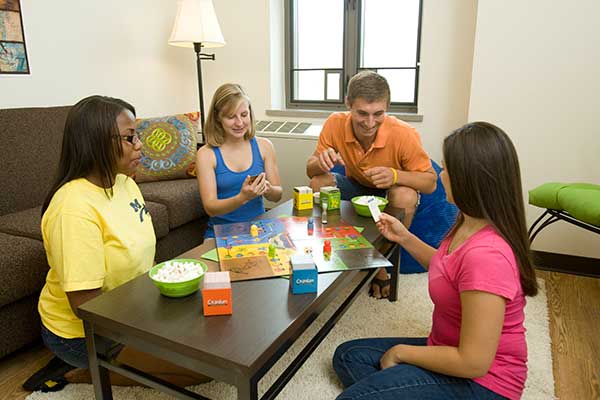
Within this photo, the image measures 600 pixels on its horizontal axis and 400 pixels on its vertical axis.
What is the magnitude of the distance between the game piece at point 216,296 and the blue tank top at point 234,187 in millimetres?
946

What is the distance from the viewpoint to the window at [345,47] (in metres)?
3.12

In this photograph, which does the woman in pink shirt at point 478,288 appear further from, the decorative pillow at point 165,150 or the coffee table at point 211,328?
the decorative pillow at point 165,150

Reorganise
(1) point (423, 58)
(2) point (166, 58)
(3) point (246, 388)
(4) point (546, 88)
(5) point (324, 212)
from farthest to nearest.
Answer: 1. (2) point (166, 58)
2. (1) point (423, 58)
3. (4) point (546, 88)
4. (5) point (324, 212)
5. (3) point (246, 388)

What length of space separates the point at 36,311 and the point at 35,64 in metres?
1.48

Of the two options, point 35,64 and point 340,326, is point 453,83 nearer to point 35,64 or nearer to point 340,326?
point 340,326

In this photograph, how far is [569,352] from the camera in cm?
172

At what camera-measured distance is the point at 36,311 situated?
5.31ft

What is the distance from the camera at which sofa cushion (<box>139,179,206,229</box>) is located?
2.22m

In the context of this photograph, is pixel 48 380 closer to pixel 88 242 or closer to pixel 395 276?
pixel 88 242

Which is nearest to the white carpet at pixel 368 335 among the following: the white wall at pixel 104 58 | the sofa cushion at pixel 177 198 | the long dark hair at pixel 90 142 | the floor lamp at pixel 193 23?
the long dark hair at pixel 90 142

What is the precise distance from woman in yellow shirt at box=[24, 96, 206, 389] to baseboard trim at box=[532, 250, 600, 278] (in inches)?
83.8

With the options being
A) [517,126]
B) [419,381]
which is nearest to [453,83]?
[517,126]

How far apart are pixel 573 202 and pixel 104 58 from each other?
279cm

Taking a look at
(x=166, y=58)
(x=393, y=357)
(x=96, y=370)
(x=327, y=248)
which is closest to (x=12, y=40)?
(x=166, y=58)
